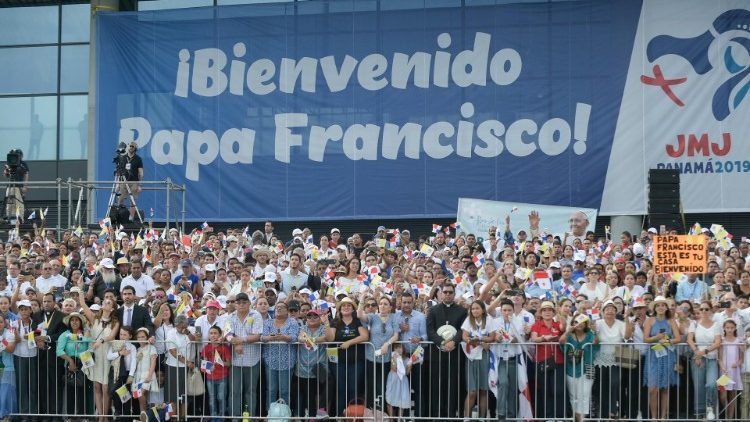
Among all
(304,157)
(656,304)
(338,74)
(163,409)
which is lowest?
(163,409)

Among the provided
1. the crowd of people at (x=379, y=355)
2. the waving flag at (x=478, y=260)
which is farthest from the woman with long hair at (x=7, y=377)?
the waving flag at (x=478, y=260)

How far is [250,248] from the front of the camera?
71.3ft

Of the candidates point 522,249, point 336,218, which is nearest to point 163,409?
point 522,249

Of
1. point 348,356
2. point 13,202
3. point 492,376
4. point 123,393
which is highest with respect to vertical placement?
point 13,202

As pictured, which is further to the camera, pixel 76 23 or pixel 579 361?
pixel 76 23

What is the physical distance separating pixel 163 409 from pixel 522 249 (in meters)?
7.57

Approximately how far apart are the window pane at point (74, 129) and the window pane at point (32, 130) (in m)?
0.26

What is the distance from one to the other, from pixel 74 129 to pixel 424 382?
19.6m

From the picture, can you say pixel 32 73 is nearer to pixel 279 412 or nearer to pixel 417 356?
pixel 279 412

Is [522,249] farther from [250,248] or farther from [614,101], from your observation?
[614,101]

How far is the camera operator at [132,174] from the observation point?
81.4 ft

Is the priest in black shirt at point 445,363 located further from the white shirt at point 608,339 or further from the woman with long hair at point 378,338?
the white shirt at point 608,339

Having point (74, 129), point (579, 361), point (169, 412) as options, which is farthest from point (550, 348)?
point (74, 129)

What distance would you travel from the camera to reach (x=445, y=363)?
1495 cm
